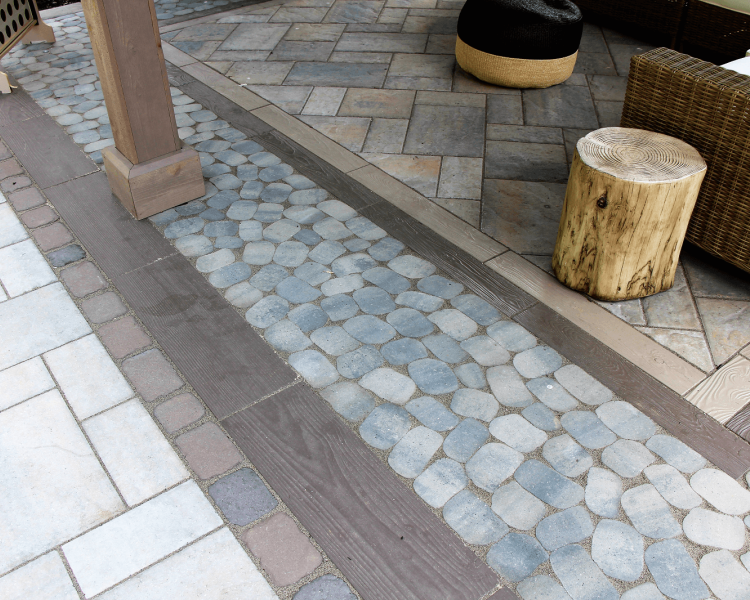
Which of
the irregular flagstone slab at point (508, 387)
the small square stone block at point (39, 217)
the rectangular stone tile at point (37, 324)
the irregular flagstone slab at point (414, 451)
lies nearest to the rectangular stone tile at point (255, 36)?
the small square stone block at point (39, 217)

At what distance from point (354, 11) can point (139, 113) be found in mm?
3331

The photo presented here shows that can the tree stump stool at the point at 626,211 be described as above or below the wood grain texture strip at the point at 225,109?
above

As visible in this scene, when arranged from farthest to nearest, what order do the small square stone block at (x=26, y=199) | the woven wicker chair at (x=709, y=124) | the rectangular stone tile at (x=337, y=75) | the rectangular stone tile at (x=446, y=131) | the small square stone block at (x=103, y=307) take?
the rectangular stone tile at (x=337, y=75) < the rectangular stone tile at (x=446, y=131) < the small square stone block at (x=26, y=199) < the small square stone block at (x=103, y=307) < the woven wicker chair at (x=709, y=124)

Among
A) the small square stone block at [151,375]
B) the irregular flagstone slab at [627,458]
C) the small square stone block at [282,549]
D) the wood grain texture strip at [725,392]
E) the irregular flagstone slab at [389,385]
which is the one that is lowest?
the small square stone block at [282,549]

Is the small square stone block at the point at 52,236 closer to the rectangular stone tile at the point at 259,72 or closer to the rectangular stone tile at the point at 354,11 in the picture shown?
the rectangular stone tile at the point at 259,72

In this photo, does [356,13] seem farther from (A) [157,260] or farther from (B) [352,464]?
(B) [352,464]

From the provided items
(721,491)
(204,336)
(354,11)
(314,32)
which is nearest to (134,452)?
(204,336)

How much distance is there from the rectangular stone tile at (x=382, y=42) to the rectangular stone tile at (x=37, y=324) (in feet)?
10.3

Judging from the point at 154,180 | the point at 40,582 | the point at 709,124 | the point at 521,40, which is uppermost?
the point at 709,124

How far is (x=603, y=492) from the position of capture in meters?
1.93

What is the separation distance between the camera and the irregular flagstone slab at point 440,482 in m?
1.92

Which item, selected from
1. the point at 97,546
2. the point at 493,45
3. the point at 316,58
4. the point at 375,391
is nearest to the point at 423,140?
the point at 493,45

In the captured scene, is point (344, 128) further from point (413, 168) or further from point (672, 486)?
point (672, 486)

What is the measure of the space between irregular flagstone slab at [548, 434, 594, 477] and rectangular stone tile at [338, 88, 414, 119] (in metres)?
2.53
